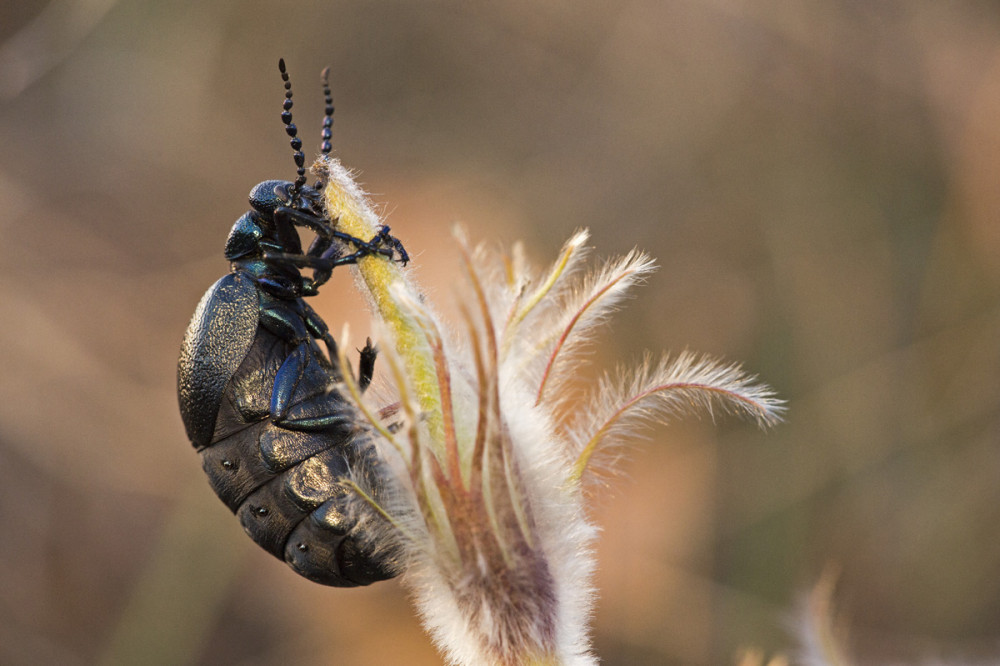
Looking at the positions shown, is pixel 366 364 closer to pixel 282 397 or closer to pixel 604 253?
pixel 282 397

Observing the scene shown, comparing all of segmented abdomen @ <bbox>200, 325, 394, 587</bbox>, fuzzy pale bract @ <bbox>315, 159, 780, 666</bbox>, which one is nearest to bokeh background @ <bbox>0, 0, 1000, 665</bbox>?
segmented abdomen @ <bbox>200, 325, 394, 587</bbox>

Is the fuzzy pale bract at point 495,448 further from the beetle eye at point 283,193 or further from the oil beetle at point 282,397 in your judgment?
the beetle eye at point 283,193

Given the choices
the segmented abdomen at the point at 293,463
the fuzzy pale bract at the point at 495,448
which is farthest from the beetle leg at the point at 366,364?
the fuzzy pale bract at the point at 495,448

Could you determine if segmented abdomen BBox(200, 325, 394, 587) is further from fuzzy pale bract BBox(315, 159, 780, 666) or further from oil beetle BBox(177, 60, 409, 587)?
fuzzy pale bract BBox(315, 159, 780, 666)

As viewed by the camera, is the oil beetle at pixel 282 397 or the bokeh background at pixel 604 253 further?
the bokeh background at pixel 604 253

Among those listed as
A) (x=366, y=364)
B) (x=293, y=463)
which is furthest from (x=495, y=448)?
(x=366, y=364)

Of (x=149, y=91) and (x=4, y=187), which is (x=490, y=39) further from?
(x=4, y=187)
